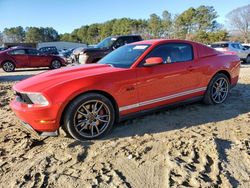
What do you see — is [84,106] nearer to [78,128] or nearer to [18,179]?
[78,128]

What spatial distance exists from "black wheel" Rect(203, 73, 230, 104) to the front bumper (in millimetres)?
3203

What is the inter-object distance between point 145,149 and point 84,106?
3.56 feet

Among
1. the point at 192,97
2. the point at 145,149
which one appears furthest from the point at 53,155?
the point at 192,97

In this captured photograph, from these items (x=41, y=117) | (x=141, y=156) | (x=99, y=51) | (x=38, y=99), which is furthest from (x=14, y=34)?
(x=141, y=156)

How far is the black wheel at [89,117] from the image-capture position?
149 inches

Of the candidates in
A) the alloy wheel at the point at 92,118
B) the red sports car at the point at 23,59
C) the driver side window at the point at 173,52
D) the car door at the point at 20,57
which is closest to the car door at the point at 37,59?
the red sports car at the point at 23,59

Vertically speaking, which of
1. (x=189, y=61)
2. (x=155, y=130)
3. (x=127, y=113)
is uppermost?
(x=189, y=61)

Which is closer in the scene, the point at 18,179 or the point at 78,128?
the point at 18,179

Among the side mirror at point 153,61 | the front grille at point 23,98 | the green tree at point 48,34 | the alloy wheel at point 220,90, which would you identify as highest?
the green tree at point 48,34

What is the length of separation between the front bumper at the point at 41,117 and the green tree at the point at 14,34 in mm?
111667

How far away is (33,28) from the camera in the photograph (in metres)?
96.2

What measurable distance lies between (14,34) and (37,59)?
102 m

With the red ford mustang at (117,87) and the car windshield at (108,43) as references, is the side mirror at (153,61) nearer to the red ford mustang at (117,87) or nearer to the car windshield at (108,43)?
the red ford mustang at (117,87)

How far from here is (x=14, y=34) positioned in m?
107
